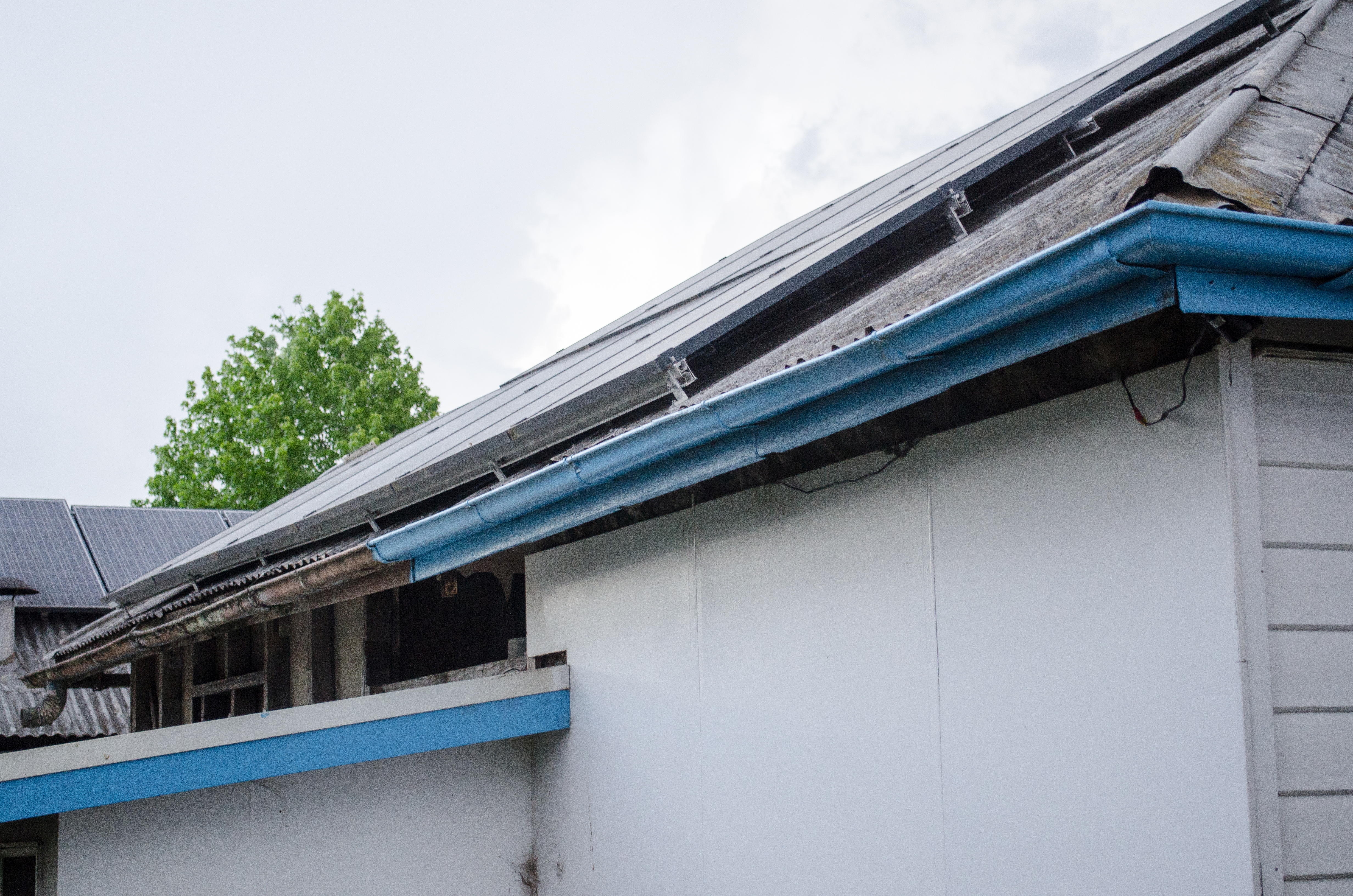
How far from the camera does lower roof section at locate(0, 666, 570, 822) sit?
4.82 metres

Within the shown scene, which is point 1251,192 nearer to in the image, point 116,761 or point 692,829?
point 692,829

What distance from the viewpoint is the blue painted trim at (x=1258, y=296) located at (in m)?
2.46

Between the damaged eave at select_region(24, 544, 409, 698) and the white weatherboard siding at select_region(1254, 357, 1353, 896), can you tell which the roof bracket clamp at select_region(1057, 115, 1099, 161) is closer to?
the white weatherboard siding at select_region(1254, 357, 1353, 896)

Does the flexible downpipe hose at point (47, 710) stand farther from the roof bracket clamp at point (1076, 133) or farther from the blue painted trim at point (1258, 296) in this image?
the blue painted trim at point (1258, 296)

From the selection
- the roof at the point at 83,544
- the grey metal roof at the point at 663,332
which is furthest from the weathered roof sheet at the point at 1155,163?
the roof at the point at 83,544

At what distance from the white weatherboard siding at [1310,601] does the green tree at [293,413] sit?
31285mm

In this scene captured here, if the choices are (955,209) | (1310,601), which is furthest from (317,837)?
(1310,601)

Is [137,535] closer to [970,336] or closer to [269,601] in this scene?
[269,601]

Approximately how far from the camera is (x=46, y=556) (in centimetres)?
2003

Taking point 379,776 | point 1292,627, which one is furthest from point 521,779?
point 1292,627

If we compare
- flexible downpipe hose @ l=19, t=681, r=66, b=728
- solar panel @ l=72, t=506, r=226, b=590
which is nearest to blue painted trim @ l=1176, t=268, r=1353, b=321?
flexible downpipe hose @ l=19, t=681, r=66, b=728

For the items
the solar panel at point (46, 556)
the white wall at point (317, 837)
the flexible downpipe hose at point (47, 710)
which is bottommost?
the white wall at point (317, 837)

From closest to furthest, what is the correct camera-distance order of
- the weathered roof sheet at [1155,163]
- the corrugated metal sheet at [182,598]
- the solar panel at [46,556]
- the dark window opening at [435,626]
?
the weathered roof sheet at [1155,163] < the corrugated metal sheet at [182,598] < the dark window opening at [435,626] < the solar panel at [46,556]

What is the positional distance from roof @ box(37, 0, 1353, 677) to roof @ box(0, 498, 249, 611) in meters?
14.5
